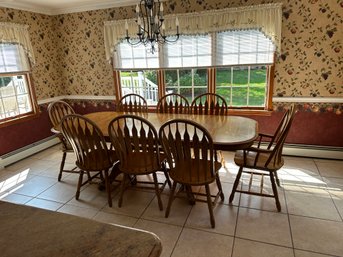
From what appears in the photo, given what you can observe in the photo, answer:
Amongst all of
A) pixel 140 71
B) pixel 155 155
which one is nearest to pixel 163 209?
pixel 155 155

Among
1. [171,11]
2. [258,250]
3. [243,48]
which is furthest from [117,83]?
[258,250]

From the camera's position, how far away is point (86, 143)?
7.54 feet

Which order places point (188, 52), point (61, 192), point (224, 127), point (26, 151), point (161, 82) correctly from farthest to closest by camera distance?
point (161, 82) < point (26, 151) < point (188, 52) < point (61, 192) < point (224, 127)

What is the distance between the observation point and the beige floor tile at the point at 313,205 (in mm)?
2164

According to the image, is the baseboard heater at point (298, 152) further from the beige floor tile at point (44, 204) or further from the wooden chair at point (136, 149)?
the wooden chair at point (136, 149)

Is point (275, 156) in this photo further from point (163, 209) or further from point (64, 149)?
point (64, 149)

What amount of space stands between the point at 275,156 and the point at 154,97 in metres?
2.37

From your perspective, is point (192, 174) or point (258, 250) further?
point (192, 174)

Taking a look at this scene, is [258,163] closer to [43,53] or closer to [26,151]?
[26,151]

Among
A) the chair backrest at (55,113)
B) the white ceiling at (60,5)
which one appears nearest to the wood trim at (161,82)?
the white ceiling at (60,5)

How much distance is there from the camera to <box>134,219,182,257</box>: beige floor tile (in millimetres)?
1855

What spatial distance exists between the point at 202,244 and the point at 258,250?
1.38ft

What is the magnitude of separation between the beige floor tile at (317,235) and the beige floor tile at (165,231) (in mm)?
939

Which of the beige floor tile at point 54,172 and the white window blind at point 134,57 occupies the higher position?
the white window blind at point 134,57
